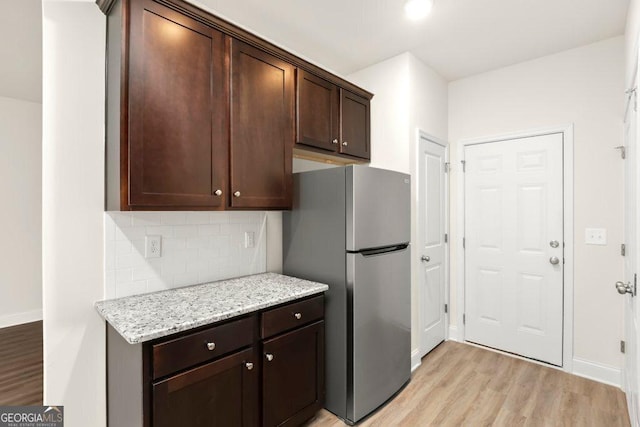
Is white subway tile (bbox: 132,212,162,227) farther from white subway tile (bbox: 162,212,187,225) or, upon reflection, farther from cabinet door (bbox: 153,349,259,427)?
cabinet door (bbox: 153,349,259,427)

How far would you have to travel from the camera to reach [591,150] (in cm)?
259

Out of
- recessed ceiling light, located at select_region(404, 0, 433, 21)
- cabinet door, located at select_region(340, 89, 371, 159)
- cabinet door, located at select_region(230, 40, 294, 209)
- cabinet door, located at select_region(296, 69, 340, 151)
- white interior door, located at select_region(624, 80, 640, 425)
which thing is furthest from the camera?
cabinet door, located at select_region(340, 89, 371, 159)

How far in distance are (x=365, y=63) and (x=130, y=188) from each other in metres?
2.35

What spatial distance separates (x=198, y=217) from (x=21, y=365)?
7.87ft

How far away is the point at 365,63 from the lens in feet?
9.80

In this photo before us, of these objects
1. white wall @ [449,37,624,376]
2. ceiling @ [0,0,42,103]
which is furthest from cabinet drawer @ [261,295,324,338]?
ceiling @ [0,0,42,103]

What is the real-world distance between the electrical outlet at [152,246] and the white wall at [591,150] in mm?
3103

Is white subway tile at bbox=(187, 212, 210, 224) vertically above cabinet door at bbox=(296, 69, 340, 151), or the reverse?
cabinet door at bbox=(296, 69, 340, 151)

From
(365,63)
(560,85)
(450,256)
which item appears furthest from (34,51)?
(560,85)

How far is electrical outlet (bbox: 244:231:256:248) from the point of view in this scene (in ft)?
7.69

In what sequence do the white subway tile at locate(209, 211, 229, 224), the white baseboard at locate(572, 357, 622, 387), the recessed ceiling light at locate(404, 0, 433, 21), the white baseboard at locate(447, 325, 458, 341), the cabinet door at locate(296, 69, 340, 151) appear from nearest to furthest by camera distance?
1. the recessed ceiling light at locate(404, 0, 433, 21)
2. the white subway tile at locate(209, 211, 229, 224)
3. the cabinet door at locate(296, 69, 340, 151)
4. the white baseboard at locate(572, 357, 622, 387)
5. the white baseboard at locate(447, 325, 458, 341)

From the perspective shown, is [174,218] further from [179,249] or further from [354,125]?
[354,125]

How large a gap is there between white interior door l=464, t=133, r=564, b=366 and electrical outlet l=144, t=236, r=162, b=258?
2.79 meters

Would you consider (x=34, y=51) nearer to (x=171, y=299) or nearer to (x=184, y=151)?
(x=184, y=151)
